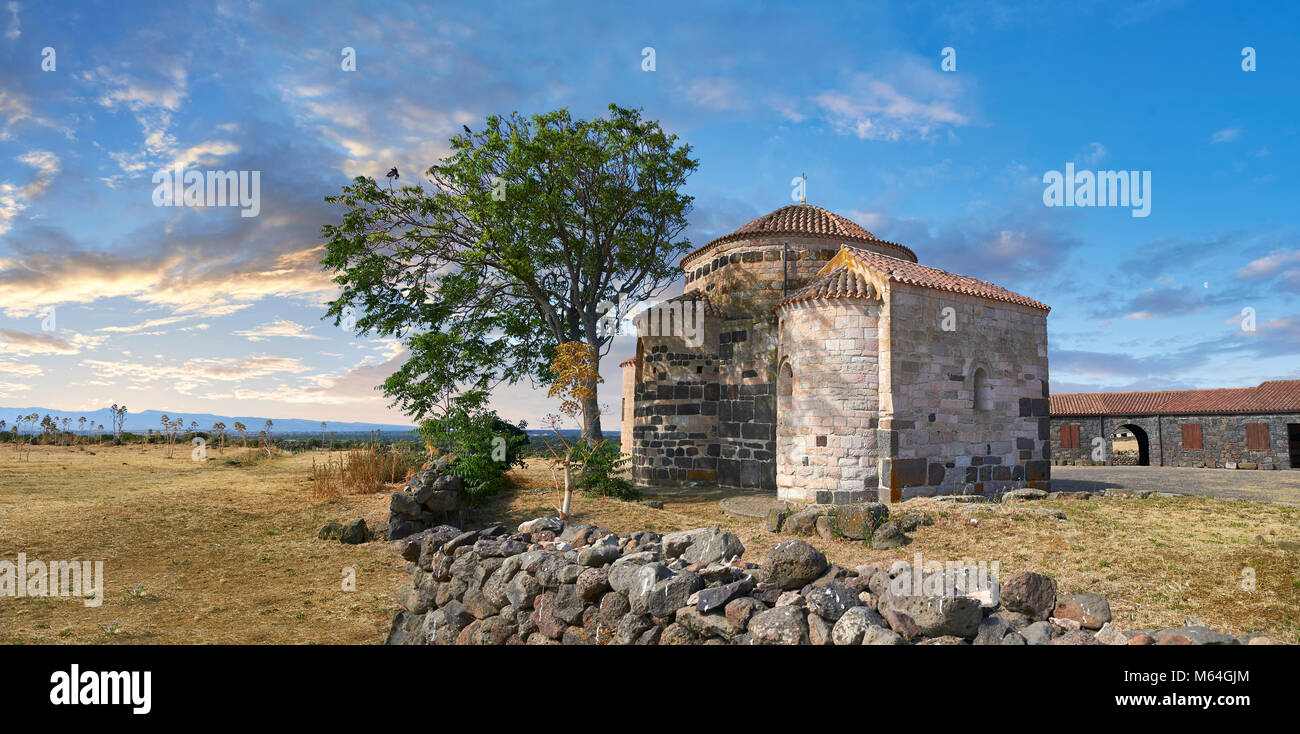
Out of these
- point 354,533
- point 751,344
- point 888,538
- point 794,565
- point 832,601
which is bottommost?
point 354,533

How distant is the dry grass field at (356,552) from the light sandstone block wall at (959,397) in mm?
1829

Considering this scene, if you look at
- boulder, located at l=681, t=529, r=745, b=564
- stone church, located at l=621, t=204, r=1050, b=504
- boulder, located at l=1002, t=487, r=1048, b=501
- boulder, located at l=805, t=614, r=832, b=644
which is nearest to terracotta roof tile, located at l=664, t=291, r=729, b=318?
stone church, located at l=621, t=204, r=1050, b=504

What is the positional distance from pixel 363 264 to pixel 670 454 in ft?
39.6

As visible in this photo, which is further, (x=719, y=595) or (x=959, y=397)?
(x=959, y=397)

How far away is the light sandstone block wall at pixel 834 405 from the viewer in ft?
48.8

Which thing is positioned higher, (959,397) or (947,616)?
(959,397)

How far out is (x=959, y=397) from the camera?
15797 millimetres

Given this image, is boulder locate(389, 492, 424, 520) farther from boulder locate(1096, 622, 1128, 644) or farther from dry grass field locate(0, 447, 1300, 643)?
boulder locate(1096, 622, 1128, 644)

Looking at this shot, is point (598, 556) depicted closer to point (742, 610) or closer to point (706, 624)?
point (706, 624)

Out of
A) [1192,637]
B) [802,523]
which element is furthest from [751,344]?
[1192,637]

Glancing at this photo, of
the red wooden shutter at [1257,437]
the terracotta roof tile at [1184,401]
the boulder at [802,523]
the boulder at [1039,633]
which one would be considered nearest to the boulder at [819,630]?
the boulder at [1039,633]

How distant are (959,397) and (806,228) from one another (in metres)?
7.55

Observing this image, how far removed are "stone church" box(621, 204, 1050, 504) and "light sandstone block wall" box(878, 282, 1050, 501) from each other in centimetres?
4

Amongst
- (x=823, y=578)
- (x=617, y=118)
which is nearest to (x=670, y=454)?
(x=617, y=118)
